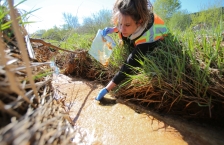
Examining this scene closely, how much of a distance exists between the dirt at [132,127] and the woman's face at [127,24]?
2.43 ft

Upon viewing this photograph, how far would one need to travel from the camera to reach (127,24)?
1.44 meters

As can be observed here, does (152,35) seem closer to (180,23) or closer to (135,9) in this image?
(135,9)

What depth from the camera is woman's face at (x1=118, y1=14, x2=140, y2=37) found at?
141cm

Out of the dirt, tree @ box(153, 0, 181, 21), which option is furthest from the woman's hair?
tree @ box(153, 0, 181, 21)

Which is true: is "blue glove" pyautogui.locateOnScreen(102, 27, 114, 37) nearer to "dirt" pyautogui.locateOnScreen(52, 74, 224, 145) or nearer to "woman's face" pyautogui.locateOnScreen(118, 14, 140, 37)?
"woman's face" pyautogui.locateOnScreen(118, 14, 140, 37)

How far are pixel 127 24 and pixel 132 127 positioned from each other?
3.31 ft

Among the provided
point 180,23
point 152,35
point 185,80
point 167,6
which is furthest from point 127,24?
point 167,6

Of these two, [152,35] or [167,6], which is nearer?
[152,35]

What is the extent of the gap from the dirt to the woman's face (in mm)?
741

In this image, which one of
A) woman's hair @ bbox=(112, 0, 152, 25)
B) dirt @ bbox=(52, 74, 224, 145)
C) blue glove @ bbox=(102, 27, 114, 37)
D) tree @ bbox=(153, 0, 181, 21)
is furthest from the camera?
tree @ bbox=(153, 0, 181, 21)

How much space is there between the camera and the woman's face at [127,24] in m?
1.41

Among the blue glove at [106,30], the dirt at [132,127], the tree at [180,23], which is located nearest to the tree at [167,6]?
the tree at [180,23]

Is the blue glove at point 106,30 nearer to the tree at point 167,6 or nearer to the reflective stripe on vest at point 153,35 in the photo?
the reflective stripe on vest at point 153,35

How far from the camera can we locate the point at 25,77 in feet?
1.11
